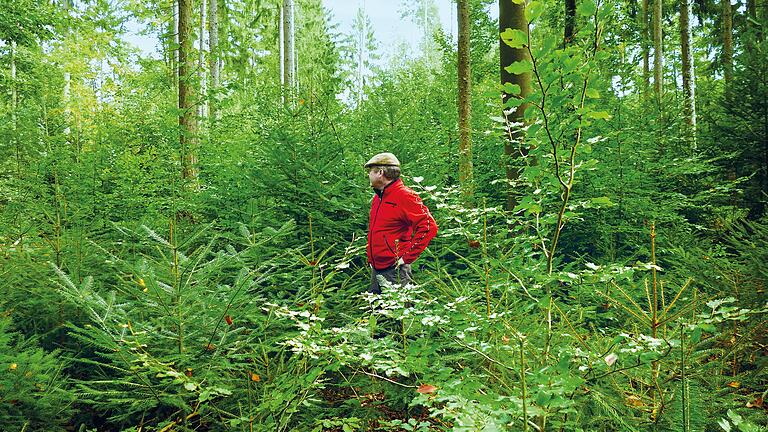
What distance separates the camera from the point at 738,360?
3344mm

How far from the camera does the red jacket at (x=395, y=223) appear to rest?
14.2ft

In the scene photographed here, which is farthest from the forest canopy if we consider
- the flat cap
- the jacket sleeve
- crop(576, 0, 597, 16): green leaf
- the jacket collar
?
the flat cap

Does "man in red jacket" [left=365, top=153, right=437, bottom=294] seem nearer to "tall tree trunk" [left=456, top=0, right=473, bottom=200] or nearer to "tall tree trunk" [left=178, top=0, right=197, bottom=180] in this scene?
"tall tree trunk" [left=456, top=0, right=473, bottom=200]

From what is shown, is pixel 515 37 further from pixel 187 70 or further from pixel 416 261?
pixel 187 70

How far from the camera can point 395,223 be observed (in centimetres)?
449

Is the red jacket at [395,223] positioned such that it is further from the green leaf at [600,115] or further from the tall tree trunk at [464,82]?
the tall tree trunk at [464,82]

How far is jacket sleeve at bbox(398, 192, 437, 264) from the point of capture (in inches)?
165

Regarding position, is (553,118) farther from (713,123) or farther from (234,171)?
(713,123)

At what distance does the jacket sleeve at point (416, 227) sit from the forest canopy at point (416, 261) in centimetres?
36

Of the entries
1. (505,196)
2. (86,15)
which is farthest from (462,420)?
(86,15)

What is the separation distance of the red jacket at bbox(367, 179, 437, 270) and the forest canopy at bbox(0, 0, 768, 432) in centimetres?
43

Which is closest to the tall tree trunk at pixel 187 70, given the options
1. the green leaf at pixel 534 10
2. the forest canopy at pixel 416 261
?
the forest canopy at pixel 416 261

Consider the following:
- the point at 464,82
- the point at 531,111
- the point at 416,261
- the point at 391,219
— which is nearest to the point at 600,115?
the point at 531,111

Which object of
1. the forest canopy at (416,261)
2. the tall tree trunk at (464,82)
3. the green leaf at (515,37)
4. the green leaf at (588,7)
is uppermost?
the tall tree trunk at (464,82)
